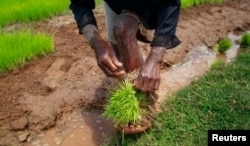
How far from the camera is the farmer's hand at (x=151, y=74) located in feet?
6.59

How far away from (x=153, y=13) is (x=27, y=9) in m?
2.67

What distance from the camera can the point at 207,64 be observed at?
3752 mm

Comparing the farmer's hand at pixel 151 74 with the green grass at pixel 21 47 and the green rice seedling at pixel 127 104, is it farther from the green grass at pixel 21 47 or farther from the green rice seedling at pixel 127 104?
the green grass at pixel 21 47

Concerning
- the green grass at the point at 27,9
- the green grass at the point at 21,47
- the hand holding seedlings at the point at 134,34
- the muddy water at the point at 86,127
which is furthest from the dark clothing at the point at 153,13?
the green grass at the point at 27,9

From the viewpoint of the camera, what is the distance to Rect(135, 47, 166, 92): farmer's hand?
2008mm

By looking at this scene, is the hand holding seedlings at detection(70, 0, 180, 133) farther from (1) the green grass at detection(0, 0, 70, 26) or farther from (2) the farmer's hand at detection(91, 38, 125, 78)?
(1) the green grass at detection(0, 0, 70, 26)

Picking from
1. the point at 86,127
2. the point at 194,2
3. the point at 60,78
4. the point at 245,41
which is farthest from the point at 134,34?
the point at 194,2

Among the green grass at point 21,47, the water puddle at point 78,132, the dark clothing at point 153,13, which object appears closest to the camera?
the dark clothing at point 153,13

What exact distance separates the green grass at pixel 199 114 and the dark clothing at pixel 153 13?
19.8 inches

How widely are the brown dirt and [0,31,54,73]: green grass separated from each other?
2.6 inches

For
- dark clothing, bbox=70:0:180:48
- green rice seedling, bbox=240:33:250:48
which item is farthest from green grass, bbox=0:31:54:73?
green rice seedling, bbox=240:33:250:48

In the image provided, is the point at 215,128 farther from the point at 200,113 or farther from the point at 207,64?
the point at 207,64

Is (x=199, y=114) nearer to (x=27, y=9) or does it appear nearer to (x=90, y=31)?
(x=90, y=31)

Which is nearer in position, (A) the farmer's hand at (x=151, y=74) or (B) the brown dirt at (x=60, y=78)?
(A) the farmer's hand at (x=151, y=74)
